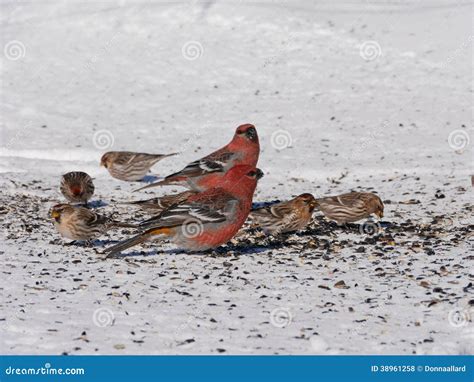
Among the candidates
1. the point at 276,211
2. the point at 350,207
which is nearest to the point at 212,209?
the point at 276,211

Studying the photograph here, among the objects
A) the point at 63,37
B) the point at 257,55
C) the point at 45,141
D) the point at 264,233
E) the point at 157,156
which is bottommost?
the point at 264,233

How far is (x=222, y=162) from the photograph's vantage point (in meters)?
9.87

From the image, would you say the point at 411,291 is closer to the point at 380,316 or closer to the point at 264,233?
the point at 380,316

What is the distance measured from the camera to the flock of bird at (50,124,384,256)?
24.9 ft

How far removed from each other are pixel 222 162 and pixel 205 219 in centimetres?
237

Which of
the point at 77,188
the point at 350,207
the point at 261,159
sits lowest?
the point at 350,207

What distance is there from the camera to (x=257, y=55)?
49.3ft

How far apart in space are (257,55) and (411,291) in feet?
29.5

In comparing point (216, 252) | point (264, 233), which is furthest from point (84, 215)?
point (264, 233)

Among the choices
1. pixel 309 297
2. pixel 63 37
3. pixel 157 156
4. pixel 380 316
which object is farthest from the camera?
pixel 63 37

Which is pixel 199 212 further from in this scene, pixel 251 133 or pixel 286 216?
pixel 251 133

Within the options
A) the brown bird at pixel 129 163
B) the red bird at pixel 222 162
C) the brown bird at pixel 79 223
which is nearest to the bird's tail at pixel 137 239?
the brown bird at pixel 79 223

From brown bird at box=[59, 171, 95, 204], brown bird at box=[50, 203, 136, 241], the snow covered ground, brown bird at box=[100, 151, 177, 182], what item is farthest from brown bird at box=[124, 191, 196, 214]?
brown bird at box=[100, 151, 177, 182]

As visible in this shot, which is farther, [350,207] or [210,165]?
[210,165]
